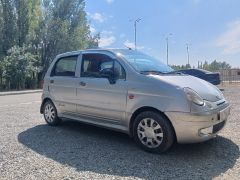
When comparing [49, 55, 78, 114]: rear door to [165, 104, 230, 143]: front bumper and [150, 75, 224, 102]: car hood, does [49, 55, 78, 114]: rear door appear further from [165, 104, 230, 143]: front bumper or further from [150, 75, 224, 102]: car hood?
[165, 104, 230, 143]: front bumper

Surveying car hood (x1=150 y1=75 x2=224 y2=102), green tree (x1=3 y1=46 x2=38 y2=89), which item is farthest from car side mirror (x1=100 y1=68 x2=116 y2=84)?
green tree (x1=3 y1=46 x2=38 y2=89)

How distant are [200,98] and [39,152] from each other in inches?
109

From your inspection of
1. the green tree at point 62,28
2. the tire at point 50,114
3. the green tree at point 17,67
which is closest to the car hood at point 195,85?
the tire at point 50,114

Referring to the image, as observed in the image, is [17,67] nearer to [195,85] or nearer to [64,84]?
[64,84]

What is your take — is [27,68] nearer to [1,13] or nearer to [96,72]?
[1,13]

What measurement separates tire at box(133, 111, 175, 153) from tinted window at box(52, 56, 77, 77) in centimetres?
218

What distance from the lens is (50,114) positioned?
24.4ft

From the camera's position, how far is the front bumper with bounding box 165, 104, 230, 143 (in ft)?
15.5

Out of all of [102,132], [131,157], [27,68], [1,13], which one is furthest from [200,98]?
[1,13]

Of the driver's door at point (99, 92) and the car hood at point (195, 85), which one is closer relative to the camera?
the car hood at point (195, 85)

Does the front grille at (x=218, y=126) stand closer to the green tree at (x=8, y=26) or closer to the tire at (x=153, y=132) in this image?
the tire at (x=153, y=132)

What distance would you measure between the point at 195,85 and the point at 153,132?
1028 millimetres

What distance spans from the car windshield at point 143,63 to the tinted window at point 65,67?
1238 millimetres

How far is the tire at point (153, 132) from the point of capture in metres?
4.91
